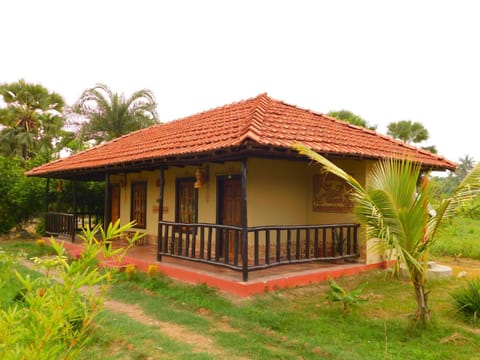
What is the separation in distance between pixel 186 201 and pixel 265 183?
8.35ft

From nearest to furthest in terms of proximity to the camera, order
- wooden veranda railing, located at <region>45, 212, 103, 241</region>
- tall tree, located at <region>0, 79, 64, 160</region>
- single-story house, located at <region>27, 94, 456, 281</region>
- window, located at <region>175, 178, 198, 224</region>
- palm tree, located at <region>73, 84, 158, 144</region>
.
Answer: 1. single-story house, located at <region>27, 94, 456, 281</region>
2. window, located at <region>175, 178, 198, 224</region>
3. wooden veranda railing, located at <region>45, 212, 103, 241</region>
4. palm tree, located at <region>73, 84, 158, 144</region>
5. tall tree, located at <region>0, 79, 64, 160</region>

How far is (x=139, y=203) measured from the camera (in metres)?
12.1

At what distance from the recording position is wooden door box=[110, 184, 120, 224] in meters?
13.6

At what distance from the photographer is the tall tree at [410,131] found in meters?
24.3

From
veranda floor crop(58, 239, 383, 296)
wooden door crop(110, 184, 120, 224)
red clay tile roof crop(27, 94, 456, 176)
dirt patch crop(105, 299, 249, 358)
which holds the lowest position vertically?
dirt patch crop(105, 299, 249, 358)

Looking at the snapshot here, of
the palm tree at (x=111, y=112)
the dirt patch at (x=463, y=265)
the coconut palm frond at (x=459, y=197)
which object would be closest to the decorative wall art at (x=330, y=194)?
the dirt patch at (x=463, y=265)

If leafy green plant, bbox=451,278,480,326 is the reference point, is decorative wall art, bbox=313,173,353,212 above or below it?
above

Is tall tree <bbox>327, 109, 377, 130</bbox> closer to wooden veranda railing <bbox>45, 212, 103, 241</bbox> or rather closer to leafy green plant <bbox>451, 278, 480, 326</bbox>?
wooden veranda railing <bbox>45, 212, 103, 241</bbox>

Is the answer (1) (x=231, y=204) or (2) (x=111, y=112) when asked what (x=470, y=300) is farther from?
(2) (x=111, y=112)

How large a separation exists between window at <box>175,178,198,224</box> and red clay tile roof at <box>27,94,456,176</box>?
1.34 meters

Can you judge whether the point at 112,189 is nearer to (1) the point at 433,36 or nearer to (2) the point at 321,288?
(2) the point at 321,288

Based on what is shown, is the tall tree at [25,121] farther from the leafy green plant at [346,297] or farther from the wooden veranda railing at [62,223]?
the leafy green plant at [346,297]

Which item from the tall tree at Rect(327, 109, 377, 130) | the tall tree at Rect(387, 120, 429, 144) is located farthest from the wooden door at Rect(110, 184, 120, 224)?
the tall tree at Rect(387, 120, 429, 144)

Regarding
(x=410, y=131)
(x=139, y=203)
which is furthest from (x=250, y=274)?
(x=410, y=131)
